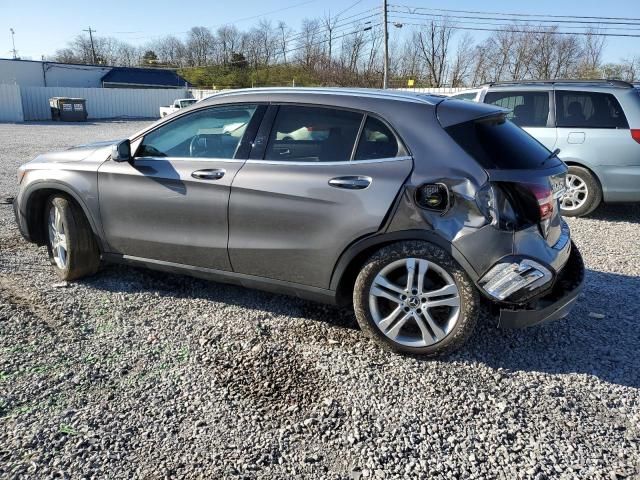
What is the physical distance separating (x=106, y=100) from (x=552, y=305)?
4073cm

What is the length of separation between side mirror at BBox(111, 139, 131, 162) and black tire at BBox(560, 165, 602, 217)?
19.8 feet

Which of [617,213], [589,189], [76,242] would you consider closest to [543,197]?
[76,242]

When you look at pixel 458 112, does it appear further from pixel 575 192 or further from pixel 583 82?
pixel 583 82

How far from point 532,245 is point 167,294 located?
288 cm

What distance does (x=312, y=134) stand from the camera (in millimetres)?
3566

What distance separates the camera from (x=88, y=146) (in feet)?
15.1

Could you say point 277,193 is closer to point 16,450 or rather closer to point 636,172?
point 16,450

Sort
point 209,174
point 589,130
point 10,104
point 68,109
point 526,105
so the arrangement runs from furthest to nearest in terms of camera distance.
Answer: point 68,109, point 10,104, point 526,105, point 589,130, point 209,174

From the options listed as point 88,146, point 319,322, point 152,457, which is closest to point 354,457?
point 152,457

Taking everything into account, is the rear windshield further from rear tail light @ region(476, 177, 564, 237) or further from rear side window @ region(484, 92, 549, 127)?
rear side window @ region(484, 92, 549, 127)

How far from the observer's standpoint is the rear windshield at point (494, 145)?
3.15m

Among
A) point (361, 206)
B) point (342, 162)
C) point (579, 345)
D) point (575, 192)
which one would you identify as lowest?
point (579, 345)

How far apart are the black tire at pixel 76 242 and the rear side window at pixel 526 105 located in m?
5.83

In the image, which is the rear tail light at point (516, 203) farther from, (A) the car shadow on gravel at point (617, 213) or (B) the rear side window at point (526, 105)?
(A) the car shadow on gravel at point (617, 213)
